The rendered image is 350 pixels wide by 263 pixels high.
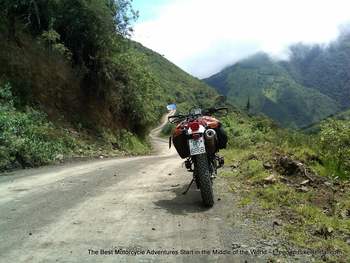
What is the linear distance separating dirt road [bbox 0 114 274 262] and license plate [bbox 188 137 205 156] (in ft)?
3.05

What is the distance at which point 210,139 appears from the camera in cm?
798

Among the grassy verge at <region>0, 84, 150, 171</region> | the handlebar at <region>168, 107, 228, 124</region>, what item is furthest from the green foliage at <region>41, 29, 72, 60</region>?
the handlebar at <region>168, 107, 228, 124</region>

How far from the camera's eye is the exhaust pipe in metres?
7.99

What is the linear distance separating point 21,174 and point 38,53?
44.6ft

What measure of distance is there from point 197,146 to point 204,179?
1.88ft

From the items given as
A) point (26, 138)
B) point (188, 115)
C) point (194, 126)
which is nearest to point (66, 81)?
point (26, 138)

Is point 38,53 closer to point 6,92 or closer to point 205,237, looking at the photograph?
point 6,92

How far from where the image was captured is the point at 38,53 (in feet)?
80.6

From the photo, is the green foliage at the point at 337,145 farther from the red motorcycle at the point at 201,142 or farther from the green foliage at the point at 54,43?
the green foliage at the point at 54,43

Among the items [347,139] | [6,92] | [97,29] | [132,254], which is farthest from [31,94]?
[132,254]

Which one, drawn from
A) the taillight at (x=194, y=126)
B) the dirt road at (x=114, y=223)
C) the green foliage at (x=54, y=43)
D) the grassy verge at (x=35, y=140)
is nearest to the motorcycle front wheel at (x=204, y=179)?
the dirt road at (x=114, y=223)

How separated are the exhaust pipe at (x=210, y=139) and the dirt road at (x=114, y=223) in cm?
96

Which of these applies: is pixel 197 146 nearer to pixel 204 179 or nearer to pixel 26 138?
pixel 204 179

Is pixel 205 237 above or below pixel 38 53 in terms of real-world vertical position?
below
